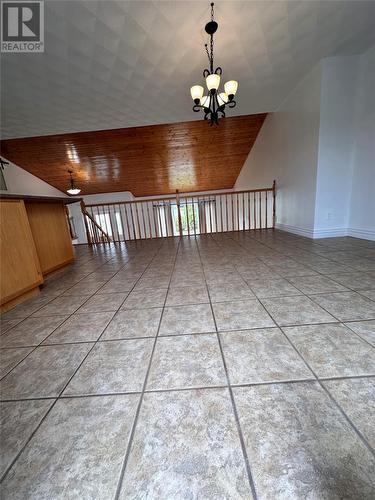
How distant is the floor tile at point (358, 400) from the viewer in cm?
71

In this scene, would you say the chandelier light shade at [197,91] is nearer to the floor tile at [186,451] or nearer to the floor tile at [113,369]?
the floor tile at [113,369]

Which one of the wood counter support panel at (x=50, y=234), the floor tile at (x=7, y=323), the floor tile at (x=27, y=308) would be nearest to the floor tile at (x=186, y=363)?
the floor tile at (x=7, y=323)

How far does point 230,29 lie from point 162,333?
11.0ft

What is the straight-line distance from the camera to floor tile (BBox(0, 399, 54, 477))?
0.72 m

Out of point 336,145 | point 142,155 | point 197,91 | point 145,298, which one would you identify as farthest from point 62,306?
point 142,155

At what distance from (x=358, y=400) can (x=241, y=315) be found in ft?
2.29

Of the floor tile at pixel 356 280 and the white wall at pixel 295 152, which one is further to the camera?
the white wall at pixel 295 152

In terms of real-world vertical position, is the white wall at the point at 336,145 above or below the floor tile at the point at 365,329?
above

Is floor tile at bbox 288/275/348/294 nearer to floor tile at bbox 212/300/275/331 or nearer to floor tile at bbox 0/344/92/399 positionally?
floor tile at bbox 212/300/275/331

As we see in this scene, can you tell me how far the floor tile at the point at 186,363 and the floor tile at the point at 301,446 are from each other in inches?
5.8

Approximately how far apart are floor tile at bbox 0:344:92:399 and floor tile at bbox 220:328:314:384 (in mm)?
818

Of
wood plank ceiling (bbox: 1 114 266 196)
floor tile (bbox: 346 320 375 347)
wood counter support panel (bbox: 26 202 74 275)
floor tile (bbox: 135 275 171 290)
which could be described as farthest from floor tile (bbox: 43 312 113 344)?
wood plank ceiling (bbox: 1 114 266 196)

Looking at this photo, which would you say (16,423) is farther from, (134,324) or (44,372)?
(134,324)

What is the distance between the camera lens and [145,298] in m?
1.83
